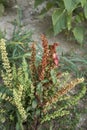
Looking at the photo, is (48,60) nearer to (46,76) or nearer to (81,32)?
(46,76)

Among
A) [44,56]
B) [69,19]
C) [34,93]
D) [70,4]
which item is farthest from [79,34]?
[44,56]

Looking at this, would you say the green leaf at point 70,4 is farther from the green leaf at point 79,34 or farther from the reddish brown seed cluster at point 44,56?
the reddish brown seed cluster at point 44,56

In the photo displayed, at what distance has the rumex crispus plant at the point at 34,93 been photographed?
8.23 ft

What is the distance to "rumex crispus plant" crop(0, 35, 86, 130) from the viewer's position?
2.51m

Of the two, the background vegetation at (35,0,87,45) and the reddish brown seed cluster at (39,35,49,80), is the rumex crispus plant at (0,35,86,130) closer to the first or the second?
the reddish brown seed cluster at (39,35,49,80)

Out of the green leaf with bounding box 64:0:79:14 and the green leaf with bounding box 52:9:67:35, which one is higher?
the green leaf with bounding box 64:0:79:14

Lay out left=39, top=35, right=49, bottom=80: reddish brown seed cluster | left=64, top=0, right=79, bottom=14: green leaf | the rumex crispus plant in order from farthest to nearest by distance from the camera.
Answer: left=64, top=0, right=79, bottom=14: green leaf, the rumex crispus plant, left=39, top=35, right=49, bottom=80: reddish brown seed cluster

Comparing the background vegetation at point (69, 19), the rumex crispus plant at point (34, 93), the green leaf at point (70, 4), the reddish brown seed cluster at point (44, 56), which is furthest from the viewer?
the background vegetation at point (69, 19)

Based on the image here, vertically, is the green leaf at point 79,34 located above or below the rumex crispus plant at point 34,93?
above

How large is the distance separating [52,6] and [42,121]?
1.36 meters

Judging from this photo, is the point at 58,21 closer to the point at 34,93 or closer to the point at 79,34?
the point at 79,34

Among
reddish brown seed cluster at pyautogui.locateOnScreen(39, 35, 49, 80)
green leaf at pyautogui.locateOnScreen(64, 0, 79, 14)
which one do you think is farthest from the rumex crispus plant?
green leaf at pyautogui.locateOnScreen(64, 0, 79, 14)

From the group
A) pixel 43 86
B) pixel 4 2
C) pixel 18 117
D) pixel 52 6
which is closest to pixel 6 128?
pixel 18 117

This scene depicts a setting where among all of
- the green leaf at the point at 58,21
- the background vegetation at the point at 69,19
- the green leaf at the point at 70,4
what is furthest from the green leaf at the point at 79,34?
the green leaf at the point at 70,4
